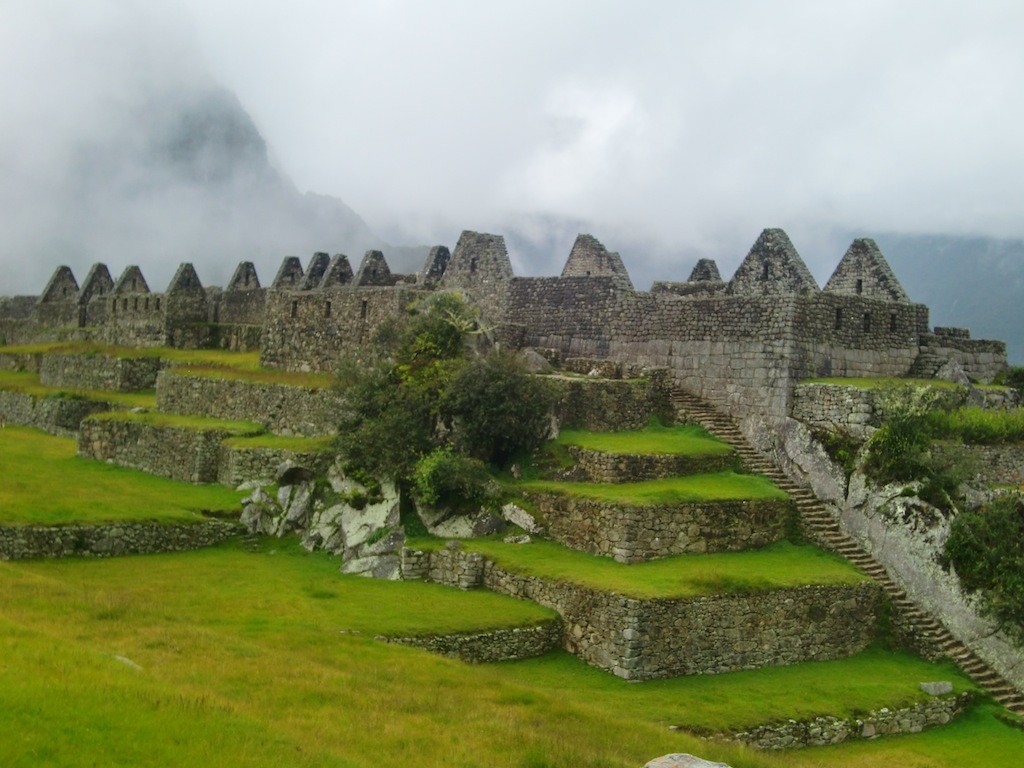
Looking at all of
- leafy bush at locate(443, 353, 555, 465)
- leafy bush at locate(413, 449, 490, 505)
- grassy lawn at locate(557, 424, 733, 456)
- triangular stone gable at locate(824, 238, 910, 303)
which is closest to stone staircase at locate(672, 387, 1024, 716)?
grassy lawn at locate(557, 424, 733, 456)

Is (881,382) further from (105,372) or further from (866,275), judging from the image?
(105,372)

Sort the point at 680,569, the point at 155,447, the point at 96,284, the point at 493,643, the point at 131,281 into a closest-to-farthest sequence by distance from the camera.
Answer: the point at 493,643, the point at 680,569, the point at 155,447, the point at 131,281, the point at 96,284

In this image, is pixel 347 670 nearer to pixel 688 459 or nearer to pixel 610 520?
pixel 610 520

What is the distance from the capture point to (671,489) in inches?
936

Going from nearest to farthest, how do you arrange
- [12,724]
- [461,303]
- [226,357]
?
1. [12,724]
2. [461,303]
3. [226,357]

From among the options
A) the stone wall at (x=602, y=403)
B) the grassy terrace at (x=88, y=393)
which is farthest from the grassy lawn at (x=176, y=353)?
the stone wall at (x=602, y=403)

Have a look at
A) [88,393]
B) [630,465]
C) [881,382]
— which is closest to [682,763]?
[630,465]

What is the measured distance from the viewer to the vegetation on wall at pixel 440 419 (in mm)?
25625

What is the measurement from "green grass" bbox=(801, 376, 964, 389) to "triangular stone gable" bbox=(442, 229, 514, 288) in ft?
36.6

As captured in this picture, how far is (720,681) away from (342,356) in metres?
17.7

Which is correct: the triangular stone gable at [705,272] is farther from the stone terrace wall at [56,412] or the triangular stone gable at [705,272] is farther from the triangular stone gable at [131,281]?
the triangular stone gable at [131,281]

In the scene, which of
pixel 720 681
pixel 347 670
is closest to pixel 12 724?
pixel 347 670

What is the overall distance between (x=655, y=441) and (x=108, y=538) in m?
13.5

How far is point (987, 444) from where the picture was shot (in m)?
25.9
